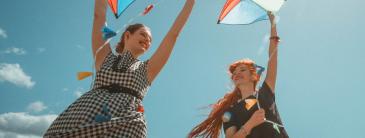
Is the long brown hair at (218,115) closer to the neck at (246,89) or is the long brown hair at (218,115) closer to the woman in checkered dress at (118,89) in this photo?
the neck at (246,89)

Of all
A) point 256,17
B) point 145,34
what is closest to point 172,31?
point 145,34

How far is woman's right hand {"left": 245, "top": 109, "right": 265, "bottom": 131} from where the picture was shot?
448cm

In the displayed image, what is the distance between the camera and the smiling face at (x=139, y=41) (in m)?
4.07

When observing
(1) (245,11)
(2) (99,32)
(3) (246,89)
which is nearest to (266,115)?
(3) (246,89)

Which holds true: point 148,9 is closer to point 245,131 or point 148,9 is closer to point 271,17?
point 271,17

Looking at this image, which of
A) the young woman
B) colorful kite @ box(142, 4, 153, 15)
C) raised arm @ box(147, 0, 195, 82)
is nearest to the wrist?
the young woman

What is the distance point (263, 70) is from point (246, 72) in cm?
32

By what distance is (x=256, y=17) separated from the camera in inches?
220

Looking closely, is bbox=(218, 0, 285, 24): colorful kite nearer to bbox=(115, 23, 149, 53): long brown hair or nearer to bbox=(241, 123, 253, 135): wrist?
bbox=(241, 123, 253, 135): wrist

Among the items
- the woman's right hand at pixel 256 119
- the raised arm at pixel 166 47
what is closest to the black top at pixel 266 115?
the woman's right hand at pixel 256 119

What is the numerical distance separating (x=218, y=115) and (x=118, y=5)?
1.85m

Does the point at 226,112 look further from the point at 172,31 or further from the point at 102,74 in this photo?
the point at 102,74

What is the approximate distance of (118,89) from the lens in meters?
3.54

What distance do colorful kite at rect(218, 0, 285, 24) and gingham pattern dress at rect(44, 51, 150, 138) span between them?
2.17 metres
